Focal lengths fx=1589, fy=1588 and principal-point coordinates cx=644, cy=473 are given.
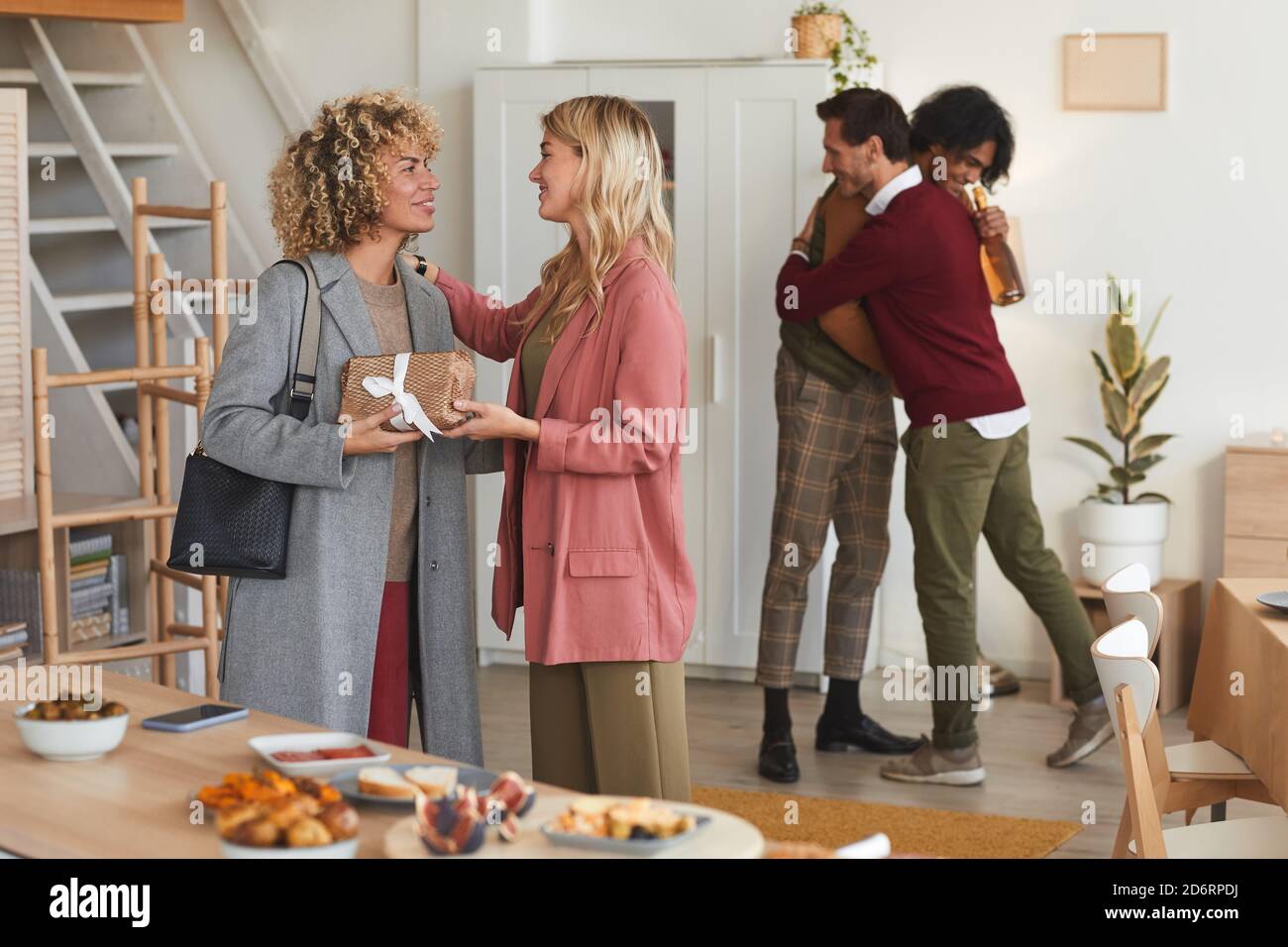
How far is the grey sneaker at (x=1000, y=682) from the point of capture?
557cm

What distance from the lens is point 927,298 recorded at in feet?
14.4

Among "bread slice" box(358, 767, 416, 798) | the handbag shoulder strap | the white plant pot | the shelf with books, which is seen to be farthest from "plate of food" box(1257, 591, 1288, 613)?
the shelf with books

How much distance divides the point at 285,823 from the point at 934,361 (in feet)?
9.94

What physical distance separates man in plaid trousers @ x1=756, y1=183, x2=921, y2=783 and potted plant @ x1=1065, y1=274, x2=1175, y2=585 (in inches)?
37.7

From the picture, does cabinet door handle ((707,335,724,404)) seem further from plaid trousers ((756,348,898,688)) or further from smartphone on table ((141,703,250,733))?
smartphone on table ((141,703,250,733))

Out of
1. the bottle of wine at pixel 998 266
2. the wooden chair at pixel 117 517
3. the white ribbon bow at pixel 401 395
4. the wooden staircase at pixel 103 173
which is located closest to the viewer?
the white ribbon bow at pixel 401 395

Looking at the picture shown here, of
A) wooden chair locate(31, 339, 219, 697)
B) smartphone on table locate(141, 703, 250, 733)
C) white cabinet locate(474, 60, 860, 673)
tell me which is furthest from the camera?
white cabinet locate(474, 60, 860, 673)

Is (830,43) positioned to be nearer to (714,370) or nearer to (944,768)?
(714,370)

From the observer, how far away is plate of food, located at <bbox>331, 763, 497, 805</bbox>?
1895 millimetres

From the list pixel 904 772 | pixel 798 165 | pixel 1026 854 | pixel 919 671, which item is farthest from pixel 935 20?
pixel 1026 854

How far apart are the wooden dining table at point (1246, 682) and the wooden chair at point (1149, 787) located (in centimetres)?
9

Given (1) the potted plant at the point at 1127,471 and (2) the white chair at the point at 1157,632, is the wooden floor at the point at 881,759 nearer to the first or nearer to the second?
(1) the potted plant at the point at 1127,471

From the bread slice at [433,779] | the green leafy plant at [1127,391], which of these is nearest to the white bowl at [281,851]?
the bread slice at [433,779]

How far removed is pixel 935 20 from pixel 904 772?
2727 millimetres
